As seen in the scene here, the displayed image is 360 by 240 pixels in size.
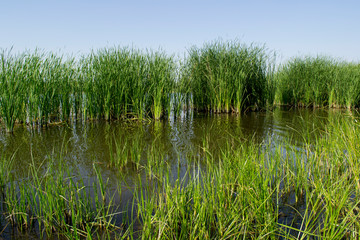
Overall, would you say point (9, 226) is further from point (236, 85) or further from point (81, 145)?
point (236, 85)

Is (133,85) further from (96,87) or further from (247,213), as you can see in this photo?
(247,213)

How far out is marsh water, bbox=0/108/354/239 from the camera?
3824 millimetres

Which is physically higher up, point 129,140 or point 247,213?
point 129,140

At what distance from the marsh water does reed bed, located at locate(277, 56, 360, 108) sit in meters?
4.44

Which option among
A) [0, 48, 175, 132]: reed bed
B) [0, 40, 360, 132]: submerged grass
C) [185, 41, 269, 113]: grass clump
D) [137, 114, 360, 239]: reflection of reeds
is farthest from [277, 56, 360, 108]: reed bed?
[137, 114, 360, 239]: reflection of reeds

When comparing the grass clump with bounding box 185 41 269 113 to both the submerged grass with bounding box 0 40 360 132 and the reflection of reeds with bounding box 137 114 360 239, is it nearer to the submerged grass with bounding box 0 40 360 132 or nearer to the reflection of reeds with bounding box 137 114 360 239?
the submerged grass with bounding box 0 40 360 132

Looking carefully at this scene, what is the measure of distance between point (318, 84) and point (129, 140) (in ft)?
30.5

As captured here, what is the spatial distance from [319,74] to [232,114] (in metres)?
5.44

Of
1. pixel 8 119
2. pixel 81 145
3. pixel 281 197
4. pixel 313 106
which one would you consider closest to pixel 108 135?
pixel 81 145

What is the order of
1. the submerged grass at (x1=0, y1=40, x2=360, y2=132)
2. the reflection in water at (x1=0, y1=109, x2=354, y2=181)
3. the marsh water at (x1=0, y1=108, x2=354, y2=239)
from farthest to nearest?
the submerged grass at (x1=0, y1=40, x2=360, y2=132) → the reflection in water at (x1=0, y1=109, x2=354, y2=181) → the marsh water at (x1=0, y1=108, x2=354, y2=239)

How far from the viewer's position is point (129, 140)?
583 cm

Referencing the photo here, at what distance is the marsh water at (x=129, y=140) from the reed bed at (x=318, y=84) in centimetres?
444

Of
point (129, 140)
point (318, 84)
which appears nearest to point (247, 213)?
point (129, 140)

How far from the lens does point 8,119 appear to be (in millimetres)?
6328
